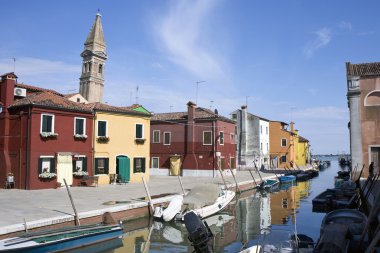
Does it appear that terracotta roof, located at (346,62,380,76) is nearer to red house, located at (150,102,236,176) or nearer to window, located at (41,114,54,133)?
red house, located at (150,102,236,176)

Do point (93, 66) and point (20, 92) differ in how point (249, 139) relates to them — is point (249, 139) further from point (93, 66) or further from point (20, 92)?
point (20, 92)

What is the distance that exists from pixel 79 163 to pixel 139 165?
5851mm

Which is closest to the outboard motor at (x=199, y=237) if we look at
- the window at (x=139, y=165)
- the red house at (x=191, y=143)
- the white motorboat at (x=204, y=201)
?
the white motorboat at (x=204, y=201)

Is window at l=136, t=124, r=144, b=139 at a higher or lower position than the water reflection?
higher

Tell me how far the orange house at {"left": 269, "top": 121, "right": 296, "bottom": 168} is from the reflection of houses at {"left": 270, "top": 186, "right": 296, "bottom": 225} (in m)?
24.8

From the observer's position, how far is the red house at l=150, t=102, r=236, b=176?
36.5m

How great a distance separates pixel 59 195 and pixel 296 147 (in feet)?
170

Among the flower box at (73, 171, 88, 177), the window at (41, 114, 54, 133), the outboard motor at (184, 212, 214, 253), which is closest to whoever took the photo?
the outboard motor at (184, 212, 214, 253)

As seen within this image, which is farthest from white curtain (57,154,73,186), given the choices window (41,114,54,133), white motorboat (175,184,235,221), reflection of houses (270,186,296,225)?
reflection of houses (270,186,296,225)

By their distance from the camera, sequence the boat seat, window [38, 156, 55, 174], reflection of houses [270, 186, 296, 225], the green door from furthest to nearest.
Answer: the green door, the boat seat, window [38, 156, 55, 174], reflection of houses [270, 186, 296, 225]

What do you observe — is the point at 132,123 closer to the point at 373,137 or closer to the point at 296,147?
the point at 373,137

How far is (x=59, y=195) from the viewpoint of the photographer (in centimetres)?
1989

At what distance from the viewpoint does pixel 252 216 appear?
781 inches

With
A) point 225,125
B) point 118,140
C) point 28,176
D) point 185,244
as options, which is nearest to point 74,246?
point 185,244
